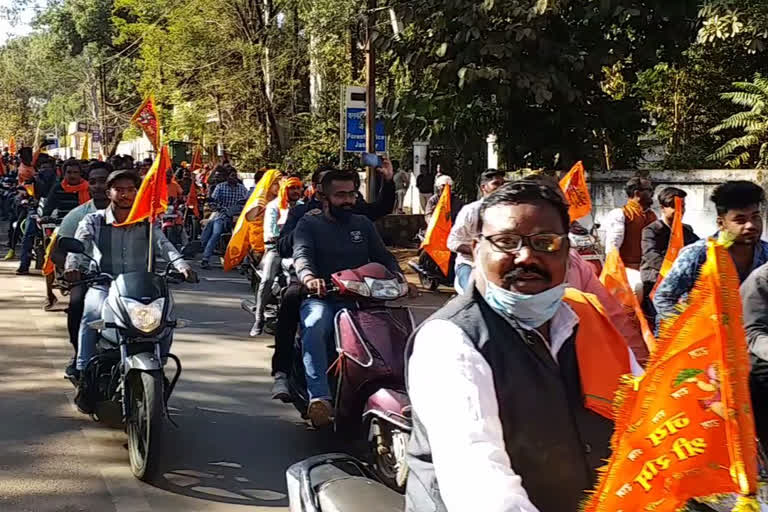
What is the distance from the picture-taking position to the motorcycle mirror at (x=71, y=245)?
576cm

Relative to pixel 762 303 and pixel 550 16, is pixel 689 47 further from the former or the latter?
pixel 762 303

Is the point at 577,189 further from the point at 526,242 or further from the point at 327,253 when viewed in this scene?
the point at 526,242

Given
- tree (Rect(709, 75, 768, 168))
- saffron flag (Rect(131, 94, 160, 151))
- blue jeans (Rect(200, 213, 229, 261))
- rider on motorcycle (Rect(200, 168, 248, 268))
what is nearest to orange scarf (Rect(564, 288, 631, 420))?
tree (Rect(709, 75, 768, 168))

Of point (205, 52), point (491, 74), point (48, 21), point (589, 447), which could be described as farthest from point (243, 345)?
point (48, 21)

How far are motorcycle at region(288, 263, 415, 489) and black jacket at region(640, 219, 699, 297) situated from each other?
2508mm

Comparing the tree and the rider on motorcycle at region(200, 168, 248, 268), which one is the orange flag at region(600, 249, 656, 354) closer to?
the tree

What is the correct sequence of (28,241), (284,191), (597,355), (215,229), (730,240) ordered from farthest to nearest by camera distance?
(215,229)
(28,241)
(284,191)
(730,240)
(597,355)

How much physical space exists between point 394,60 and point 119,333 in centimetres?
858

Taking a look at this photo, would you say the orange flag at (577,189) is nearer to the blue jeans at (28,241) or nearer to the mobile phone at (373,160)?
the mobile phone at (373,160)

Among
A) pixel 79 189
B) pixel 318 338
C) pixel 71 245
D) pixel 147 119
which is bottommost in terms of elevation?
pixel 318 338

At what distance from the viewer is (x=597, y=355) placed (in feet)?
7.61

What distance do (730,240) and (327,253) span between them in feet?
8.60

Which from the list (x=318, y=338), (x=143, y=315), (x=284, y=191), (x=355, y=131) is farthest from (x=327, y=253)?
(x=355, y=131)

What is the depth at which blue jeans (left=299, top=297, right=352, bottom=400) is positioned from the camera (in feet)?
18.4
